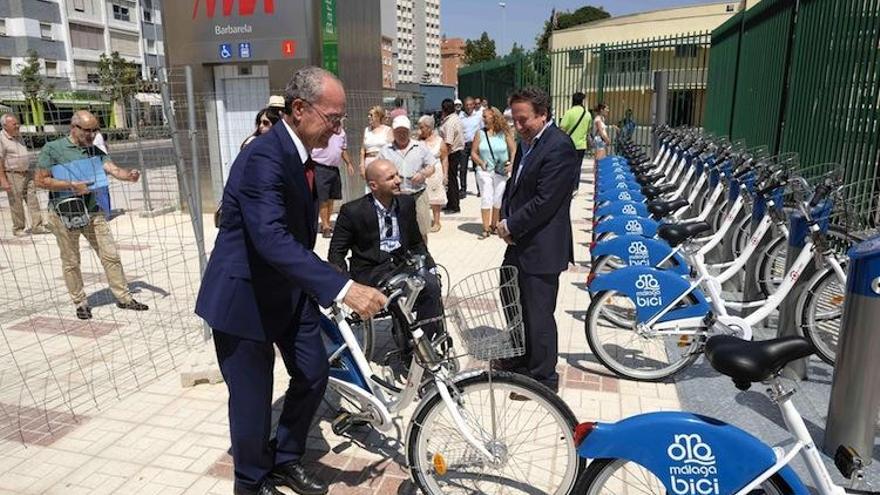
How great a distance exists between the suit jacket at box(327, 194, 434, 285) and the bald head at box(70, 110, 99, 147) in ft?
9.11

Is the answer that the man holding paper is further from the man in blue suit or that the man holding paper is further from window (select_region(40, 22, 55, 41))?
window (select_region(40, 22, 55, 41))

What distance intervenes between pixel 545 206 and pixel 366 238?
4.06ft

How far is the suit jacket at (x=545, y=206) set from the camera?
3.64 metres

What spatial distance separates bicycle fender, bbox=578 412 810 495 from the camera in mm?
1927

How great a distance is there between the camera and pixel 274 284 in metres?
2.68

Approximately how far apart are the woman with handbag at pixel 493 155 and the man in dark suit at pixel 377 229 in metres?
4.26

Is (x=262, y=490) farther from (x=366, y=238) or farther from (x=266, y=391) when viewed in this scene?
(x=366, y=238)

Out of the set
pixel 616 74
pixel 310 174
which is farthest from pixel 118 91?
pixel 616 74

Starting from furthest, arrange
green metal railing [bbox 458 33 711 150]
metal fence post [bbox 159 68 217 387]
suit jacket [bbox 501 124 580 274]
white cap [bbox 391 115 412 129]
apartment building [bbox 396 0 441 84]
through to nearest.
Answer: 1. apartment building [bbox 396 0 441 84]
2. green metal railing [bbox 458 33 711 150]
3. white cap [bbox 391 115 412 129]
4. metal fence post [bbox 159 68 217 387]
5. suit jacket [bbox 501 124 580 274]

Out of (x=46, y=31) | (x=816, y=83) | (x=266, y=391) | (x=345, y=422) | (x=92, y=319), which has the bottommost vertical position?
(x=92, y=319)

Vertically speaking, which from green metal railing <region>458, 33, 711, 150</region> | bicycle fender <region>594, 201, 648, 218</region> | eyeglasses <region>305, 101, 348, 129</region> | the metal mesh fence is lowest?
the metal mesh fence

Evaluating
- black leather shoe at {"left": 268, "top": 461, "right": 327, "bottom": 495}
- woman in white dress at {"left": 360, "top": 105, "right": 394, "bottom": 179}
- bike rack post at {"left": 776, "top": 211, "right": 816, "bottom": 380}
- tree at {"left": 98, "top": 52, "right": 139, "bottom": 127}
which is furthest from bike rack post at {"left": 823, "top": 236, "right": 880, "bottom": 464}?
woman in white dress at {"left": 360, "top": 105, "right": 394, "bottom": 179}

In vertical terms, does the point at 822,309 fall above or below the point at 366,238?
below

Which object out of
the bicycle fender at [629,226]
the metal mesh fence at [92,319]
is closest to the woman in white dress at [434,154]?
the metal mesh fence at [92,319]
